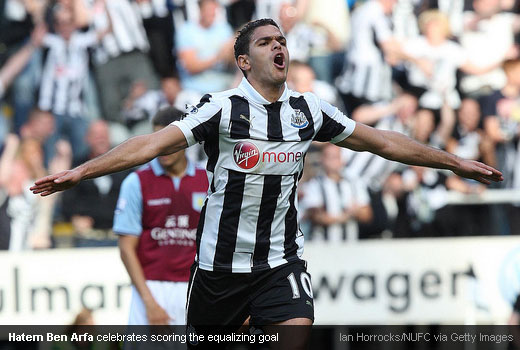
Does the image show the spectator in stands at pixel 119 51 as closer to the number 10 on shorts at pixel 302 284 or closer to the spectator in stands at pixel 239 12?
the spectator in stands at pixel 239 12

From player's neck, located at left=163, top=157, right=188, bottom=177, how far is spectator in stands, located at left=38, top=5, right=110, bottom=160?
2717 mm

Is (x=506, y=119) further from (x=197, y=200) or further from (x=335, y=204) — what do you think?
(x=197, y=200)

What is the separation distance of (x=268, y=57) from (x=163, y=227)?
1824 millimetres

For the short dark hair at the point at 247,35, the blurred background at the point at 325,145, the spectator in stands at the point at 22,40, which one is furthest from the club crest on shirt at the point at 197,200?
the spectator in stands at the point at 22,40

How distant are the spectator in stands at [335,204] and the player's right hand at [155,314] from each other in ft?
9.47

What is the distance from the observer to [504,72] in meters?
9.38

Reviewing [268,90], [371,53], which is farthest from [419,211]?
[268,90]

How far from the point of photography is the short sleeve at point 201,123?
5.24 metres

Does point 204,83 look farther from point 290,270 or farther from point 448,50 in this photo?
point 290,270

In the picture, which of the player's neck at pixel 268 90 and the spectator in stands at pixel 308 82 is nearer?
the player's neck at pixel 268 90

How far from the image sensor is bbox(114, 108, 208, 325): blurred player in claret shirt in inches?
263

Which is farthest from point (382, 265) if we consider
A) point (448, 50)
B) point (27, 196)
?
point (27, 196)

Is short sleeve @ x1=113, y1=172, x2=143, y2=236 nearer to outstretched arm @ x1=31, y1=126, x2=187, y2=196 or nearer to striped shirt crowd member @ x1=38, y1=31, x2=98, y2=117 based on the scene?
outstretched arm @ x1=31, y1=126, x2=187, y2=196

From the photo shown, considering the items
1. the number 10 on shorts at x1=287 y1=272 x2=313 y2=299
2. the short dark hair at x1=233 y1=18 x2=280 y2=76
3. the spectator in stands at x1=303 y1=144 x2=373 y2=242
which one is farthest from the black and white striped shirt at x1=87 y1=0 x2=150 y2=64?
the number 10 on shorts at x1=287 y1=272 x2=313 y2=299
